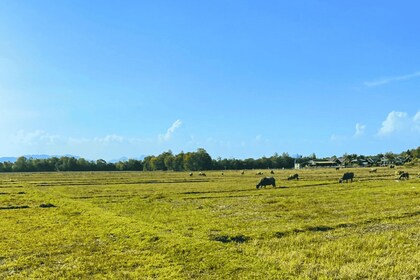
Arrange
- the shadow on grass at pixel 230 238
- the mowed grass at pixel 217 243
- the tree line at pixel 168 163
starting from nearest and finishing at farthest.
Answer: the mowed grass at pixel 217 243, the shadow on grass at pixel 230 238, the tree line at pixel 168 163

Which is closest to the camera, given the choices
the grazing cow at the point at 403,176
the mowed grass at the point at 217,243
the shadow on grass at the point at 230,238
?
the mowed grass at the point at 217,243

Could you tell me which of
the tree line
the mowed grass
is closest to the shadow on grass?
the mowed grass

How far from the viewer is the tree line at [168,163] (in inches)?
6097

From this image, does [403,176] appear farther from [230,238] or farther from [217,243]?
[217,243]

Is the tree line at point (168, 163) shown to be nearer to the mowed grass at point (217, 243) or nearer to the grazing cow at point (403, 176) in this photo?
the grazing cow at point (403, 176)

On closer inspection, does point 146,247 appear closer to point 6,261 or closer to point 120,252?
point 120,252

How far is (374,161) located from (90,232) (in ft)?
548

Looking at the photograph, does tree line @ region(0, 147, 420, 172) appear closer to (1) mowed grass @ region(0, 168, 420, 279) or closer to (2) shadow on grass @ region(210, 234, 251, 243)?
(1) mowed grass @ region(0, 168, 420, 279)

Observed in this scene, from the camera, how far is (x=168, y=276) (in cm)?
1124

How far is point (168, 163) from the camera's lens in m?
172

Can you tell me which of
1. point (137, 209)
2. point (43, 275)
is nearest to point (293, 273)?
point (43, 275)

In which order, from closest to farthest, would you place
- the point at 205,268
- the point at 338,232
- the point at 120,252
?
1. the point at 205,268
2. the point at 120,252
3. the point at 338,232

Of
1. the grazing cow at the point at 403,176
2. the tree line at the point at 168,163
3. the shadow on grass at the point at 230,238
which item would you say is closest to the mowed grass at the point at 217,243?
the shadow on grass at the point at 230,238

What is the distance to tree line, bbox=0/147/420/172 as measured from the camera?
508ft
